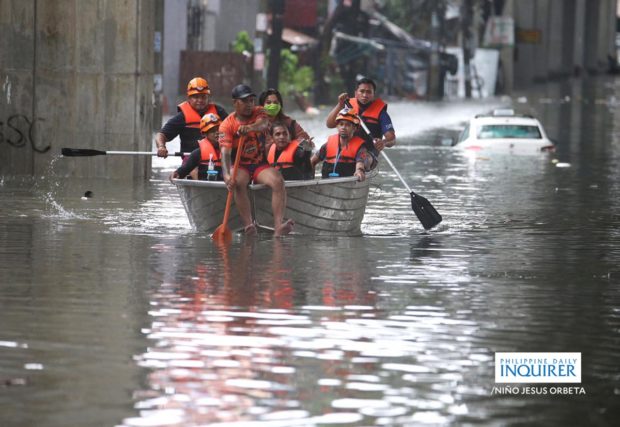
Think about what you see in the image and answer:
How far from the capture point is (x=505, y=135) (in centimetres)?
3184

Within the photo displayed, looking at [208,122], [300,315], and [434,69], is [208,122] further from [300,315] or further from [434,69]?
[434,69]

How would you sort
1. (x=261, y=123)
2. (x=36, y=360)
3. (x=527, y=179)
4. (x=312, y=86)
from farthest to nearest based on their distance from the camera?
(x=312, y=86) → (x=527, y=179) → (x=261, y=123) → (x=36, y=360)

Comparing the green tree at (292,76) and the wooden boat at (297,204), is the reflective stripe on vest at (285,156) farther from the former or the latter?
the green tree at (292,76)

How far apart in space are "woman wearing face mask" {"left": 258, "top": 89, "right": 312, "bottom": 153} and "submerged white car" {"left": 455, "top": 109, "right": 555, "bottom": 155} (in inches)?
564

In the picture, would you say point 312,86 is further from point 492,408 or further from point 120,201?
point 492,408

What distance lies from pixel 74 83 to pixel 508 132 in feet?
33.4

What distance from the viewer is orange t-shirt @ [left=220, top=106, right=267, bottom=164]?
1683 cm

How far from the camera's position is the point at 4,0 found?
24562mm

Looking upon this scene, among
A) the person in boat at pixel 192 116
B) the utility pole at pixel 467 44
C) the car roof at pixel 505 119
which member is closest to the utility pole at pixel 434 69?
the utility pole at pixel 467 44

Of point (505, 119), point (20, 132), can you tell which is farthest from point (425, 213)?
point (505, 119)

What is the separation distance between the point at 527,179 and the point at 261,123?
10683mm

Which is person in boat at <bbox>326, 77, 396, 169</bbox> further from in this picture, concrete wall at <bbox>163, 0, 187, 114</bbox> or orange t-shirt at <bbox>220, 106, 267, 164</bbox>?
Answer: concrete wall at <bbox>163, 0, 187, 114</bbox>

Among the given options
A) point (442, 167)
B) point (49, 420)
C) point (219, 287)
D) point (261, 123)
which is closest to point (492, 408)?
point (49, 420)

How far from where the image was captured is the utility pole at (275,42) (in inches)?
1991
